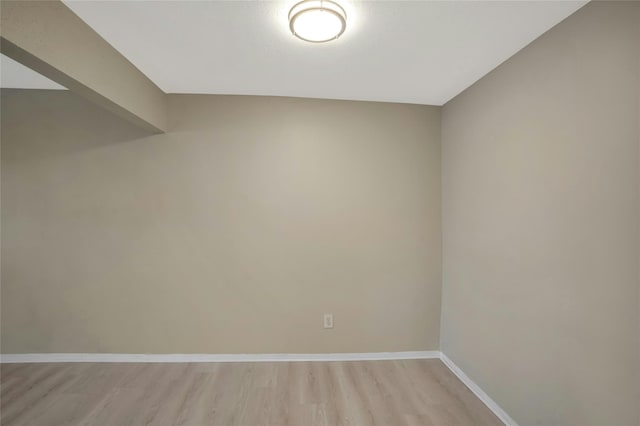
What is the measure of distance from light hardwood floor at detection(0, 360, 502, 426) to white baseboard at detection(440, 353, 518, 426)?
0.05 m

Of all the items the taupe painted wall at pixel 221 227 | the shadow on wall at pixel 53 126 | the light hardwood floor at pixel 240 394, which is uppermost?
the shadow on wall at pixel 53 126

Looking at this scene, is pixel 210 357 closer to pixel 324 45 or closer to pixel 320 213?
pixel 320 213

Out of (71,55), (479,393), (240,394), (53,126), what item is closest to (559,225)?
(479,393)

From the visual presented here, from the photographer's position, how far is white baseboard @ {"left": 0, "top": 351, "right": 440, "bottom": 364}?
259 centimetres

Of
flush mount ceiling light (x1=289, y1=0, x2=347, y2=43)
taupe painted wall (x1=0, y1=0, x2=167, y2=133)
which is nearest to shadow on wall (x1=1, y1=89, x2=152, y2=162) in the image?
taupe painted wall (x1=0, y1=0, x2=167, y2=133)

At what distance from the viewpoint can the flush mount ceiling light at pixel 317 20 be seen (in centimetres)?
140

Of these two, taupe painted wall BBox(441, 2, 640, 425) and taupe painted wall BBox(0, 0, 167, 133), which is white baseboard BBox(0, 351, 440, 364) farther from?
taupe painted wall BBox(0, 0, 167, 133)

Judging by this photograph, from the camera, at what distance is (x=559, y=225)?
1552 mm

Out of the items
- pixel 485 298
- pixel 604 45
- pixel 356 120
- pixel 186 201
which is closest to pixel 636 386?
pixel 485 298

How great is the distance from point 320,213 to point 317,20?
158cm

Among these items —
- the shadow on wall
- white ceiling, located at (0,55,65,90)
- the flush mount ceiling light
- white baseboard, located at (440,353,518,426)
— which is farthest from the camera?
the shadow on wall

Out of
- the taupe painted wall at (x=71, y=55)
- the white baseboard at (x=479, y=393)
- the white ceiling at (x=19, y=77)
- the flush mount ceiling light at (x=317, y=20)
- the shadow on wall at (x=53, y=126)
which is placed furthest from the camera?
the shadow on wall at (x=53, y=126)

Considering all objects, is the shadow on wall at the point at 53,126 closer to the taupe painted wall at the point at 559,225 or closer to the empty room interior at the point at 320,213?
the empty room interior at the point at 320,213

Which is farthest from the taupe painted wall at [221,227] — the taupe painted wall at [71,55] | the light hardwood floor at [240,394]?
the taupe painted wall at [71,55]
